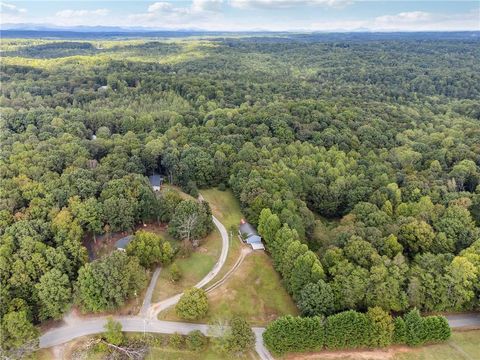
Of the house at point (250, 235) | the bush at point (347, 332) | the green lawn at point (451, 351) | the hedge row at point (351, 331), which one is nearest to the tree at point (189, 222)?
the house at point (250, 235)

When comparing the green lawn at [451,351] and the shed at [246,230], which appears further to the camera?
the shed at [246,230]

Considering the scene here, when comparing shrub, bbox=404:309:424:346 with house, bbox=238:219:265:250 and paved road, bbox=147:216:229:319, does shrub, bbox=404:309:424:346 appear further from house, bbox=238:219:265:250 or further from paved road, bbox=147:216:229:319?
paved road, bbox=147:216:229:319

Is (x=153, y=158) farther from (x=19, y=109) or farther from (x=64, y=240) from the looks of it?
(x=19, y=109)

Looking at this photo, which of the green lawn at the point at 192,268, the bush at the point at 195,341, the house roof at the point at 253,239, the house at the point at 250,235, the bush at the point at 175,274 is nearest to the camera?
the bush at the point at 195,341

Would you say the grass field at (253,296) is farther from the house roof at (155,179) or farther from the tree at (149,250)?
the house roof at (155,179)

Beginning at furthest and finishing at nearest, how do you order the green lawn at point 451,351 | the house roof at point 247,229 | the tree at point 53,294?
the house roof at point 247,229, the tree at point 53,294, the green lawn at point 451,351

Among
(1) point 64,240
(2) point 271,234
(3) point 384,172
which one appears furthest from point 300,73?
(1) point 64,240
